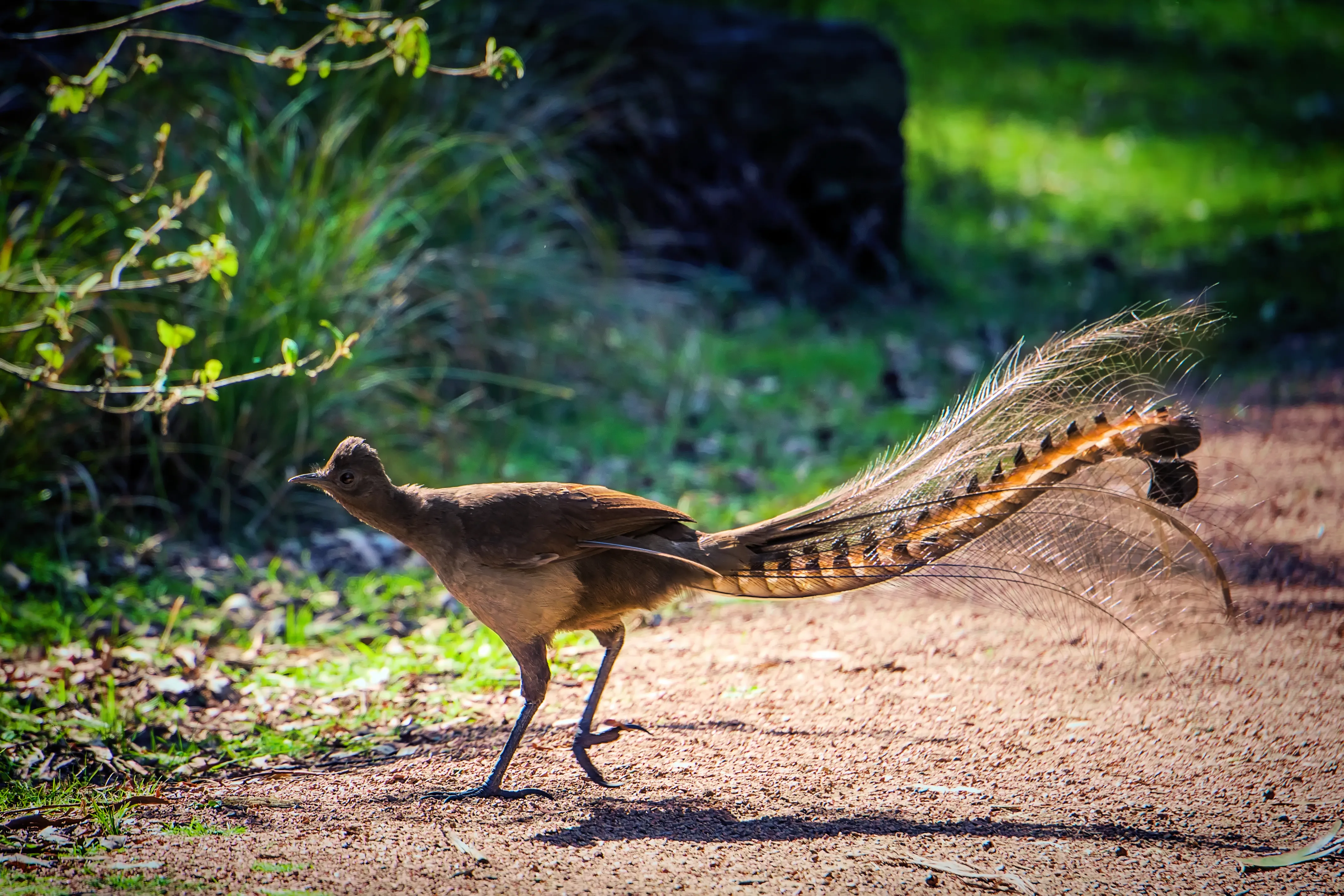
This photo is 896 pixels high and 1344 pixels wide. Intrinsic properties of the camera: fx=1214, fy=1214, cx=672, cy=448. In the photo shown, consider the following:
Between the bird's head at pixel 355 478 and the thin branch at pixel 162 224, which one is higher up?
the thin branch at pixel 162 224

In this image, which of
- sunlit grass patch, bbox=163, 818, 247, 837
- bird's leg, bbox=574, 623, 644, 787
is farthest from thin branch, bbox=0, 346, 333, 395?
sunlit grass patch, bbox=163, 818, 247, 837

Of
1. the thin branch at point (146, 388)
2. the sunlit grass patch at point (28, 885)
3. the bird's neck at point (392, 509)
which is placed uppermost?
the thin branch at point (146, 388)

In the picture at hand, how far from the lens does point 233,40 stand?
7.68 meters

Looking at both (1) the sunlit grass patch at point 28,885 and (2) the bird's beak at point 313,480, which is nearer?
(1) the sunlit grass patch at point 28,885

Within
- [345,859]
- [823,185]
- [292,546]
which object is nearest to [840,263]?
[823,185]

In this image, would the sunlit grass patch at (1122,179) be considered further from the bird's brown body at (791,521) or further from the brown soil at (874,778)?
the bird's brown body at (791,521)

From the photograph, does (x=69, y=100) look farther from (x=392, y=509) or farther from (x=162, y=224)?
(x=392, y=509)

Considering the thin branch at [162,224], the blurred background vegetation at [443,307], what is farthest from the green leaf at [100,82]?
the blurred background vegetation at [443,307]

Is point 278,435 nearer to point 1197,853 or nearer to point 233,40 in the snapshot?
point 233,40

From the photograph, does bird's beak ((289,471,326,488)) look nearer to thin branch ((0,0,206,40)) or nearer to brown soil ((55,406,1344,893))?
brown soil ((55,406,1344,893))

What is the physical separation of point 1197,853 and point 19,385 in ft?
16.9

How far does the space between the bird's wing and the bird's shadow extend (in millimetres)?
742

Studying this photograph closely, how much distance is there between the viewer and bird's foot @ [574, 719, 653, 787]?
3.50 metres

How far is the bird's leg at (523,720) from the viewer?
3396mm
